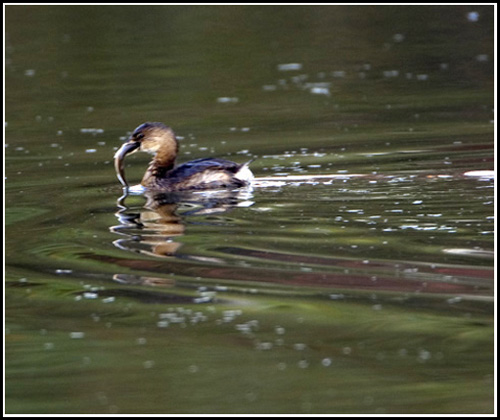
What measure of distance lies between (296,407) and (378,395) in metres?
0.40

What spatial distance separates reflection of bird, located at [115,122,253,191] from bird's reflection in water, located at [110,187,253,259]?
3.5 inches

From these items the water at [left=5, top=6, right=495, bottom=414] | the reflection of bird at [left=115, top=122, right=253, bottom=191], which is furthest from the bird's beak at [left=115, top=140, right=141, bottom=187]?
the water at [left=5, top=6, right=495, bottom=414]

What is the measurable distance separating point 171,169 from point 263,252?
3.27 metres

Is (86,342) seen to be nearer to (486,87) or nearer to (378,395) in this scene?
(378,395)

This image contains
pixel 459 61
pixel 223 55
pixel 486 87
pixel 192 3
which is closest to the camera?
pixel 486 87

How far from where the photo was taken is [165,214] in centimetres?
909

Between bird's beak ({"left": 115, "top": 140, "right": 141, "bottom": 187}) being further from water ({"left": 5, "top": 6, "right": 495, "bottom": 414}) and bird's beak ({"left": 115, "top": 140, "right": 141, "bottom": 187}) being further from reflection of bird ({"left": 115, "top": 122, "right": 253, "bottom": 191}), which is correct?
water ({"left": 5, "top": 6, "right": 495, "bottom": 414})

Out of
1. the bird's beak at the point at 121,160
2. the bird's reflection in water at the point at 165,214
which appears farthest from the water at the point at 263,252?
the bird's beak at the point at 121,160

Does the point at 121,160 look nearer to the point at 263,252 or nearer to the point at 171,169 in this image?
the point at 171,169

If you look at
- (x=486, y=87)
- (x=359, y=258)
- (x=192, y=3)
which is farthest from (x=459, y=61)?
(x=359, y=258)

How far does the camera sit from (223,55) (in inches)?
714

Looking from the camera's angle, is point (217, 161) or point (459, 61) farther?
point (459, 61)

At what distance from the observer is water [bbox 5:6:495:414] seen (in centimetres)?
565

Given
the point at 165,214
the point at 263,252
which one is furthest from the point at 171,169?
the point at 263,252
